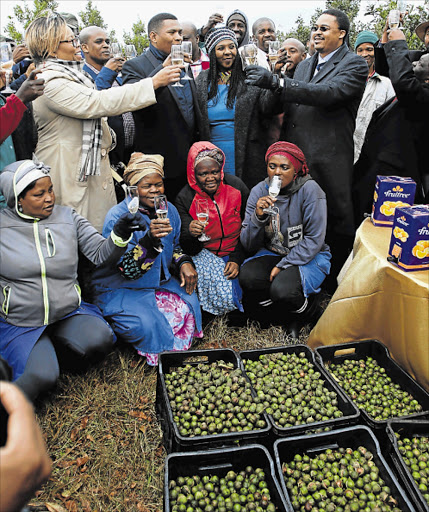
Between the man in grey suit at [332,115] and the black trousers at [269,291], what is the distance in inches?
38.1

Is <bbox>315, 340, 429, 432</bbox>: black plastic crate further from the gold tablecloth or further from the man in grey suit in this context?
the man in grey suit

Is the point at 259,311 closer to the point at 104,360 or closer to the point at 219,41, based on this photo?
the point at 104,360

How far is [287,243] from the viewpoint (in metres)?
3.84

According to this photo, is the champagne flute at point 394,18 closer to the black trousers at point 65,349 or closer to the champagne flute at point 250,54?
the champagne flute at point 250,54

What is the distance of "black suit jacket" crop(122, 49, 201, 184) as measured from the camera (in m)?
4.18

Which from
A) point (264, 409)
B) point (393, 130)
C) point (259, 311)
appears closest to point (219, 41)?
point (393, 130)

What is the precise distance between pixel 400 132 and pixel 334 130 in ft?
2.08

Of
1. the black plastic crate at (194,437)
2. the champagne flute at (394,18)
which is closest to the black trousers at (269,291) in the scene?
the black plastic crate at (194,437)

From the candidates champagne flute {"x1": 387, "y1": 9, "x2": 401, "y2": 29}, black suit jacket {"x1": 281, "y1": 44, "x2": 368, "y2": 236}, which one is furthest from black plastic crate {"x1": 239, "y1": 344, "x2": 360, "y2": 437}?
champagne flute {"x1": 387, "y1": 9, "x2": 401, "y2": 29}

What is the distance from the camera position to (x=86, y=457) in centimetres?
267

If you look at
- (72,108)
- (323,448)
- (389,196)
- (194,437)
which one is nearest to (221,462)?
(194,437)

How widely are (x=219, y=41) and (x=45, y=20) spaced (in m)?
1.63

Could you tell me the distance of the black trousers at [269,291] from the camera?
3.63m

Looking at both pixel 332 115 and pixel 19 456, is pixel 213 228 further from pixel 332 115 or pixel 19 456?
pixel 19 456
